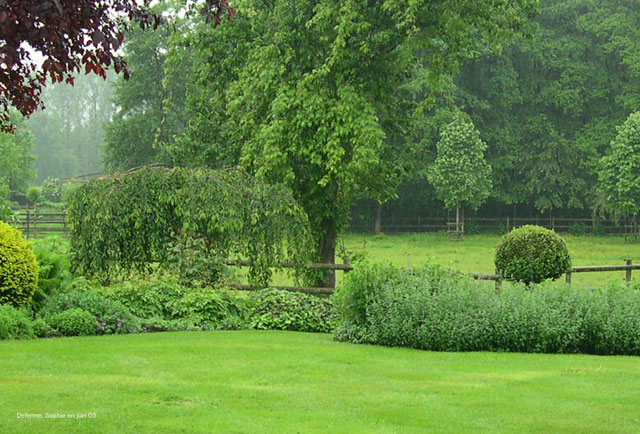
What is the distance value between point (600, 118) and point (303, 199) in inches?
1360

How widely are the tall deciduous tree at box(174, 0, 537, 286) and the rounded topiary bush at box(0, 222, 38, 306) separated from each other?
650cm

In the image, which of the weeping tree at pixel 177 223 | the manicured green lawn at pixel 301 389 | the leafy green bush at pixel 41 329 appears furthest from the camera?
the weeping tree at pixel 177 223

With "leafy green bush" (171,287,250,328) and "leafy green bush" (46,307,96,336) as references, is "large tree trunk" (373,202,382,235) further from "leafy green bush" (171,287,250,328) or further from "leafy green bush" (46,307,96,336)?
"leafy green bush" (46,307,96,336)

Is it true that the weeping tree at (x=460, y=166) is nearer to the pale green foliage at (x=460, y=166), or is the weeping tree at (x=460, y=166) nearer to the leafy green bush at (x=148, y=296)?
the pale green foliage at (x=460, y=166)

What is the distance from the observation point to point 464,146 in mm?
43094

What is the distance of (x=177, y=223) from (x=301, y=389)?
8.03 m

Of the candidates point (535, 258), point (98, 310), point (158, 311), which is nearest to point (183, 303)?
point (158, 311)

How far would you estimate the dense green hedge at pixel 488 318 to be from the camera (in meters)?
10.6

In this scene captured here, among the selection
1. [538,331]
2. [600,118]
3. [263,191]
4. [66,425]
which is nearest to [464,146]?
[600,118]

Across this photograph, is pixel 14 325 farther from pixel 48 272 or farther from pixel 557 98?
pixel 557 98

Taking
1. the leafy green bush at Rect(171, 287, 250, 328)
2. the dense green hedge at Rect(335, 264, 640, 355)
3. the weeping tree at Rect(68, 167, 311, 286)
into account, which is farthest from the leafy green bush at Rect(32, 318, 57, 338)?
the dense green hedge at Rect(335, 264, 640, 355)

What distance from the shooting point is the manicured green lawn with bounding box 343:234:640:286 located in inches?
1218

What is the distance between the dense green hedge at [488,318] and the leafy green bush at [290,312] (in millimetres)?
1628

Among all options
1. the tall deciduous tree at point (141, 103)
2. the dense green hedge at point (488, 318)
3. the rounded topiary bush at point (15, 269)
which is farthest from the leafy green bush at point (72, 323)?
the tall deciduous tree at point (141, 103)
